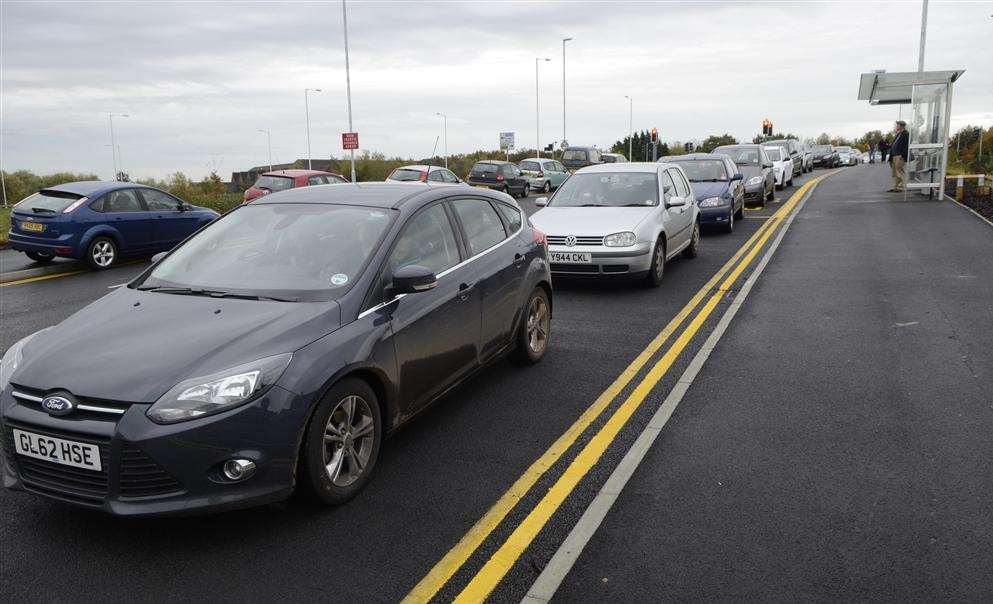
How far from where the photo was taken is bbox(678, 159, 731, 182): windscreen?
56.4 ft

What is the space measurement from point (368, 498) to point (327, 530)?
0.40 metres

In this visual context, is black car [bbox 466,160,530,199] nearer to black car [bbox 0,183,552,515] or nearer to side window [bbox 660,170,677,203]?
side window [bbox 660,170,677,203]

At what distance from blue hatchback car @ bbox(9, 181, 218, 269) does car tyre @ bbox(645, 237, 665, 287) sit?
9233 mm

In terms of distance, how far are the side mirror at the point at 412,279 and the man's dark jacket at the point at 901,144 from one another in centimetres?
2250

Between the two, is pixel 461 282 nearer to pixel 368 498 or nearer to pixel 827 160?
pixel 368 498

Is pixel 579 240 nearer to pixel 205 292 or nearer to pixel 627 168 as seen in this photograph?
pixel 627 168

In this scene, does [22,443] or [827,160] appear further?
[827,160]

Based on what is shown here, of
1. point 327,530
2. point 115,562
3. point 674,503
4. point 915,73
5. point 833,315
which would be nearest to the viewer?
point 115,562

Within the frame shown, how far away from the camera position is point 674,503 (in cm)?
421

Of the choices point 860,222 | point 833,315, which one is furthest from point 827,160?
point 833,315

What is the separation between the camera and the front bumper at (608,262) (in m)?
10.0

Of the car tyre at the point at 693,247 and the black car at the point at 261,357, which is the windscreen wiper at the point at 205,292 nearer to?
the black car at the point at 261,357

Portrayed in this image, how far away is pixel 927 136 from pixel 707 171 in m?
9.64

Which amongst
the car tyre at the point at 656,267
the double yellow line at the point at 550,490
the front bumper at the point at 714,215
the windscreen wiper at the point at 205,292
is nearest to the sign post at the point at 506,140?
the front bumper at the point at 714,215
